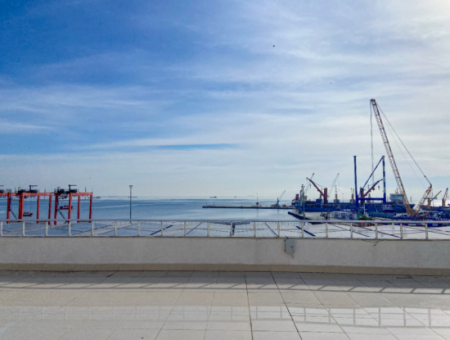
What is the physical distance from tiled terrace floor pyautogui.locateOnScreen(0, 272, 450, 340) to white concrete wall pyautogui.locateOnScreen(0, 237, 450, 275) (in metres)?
0.34

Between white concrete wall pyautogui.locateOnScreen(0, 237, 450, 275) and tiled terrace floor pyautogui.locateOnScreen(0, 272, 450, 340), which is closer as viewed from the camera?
tiled terrace floor pyautogui.locateOnScreen(0, 272, 450, 340)

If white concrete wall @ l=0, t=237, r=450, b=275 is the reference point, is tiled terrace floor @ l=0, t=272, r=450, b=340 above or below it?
below

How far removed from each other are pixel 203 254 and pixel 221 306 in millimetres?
3047

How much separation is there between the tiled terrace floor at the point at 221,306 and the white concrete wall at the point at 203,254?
0.34 metres

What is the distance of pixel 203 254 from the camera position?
9.67 m

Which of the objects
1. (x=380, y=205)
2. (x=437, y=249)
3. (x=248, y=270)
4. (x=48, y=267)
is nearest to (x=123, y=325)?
(x=248, y=270)

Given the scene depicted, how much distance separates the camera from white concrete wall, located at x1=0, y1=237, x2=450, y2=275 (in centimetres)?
937

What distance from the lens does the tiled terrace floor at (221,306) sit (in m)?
5.40

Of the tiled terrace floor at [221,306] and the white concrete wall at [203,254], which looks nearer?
the tiled terrace floor at [221,306]

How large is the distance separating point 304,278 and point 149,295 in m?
4.37

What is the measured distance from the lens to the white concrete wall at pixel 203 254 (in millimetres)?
9367

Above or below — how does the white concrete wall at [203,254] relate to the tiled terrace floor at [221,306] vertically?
above

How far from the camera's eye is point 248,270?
31.8 feet

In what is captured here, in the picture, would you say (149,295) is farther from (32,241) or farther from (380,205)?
(380,205)
